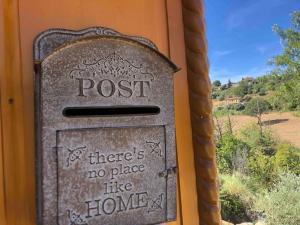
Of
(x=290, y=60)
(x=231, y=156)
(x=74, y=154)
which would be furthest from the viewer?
(x=290, y=60)

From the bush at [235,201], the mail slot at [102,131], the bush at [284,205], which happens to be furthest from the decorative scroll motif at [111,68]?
the bush at [235,201]

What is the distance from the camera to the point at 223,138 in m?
8.83

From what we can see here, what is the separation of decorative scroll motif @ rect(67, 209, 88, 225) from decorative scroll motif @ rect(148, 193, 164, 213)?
0.57ft

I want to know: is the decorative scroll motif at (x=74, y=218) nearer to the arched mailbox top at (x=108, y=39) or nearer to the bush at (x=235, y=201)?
the arched mailbox top at (x=108, y=39)

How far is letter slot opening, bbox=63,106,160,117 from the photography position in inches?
36.7

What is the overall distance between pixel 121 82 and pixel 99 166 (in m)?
0.21

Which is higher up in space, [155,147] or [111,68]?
[111,68]

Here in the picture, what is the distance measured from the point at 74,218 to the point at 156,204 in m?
0.21

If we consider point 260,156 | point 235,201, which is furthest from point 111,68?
point 260,156

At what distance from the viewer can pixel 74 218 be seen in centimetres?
93

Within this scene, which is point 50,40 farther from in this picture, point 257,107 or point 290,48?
point 257,107

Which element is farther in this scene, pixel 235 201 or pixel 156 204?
pixel 235 201

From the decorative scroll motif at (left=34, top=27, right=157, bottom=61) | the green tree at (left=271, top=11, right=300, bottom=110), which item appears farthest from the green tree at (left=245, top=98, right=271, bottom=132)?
the decorative scroll motif at (left=34, top=27, right=157, bottom=61)

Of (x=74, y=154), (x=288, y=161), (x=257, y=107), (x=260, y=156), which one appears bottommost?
(x=288, y=161)
